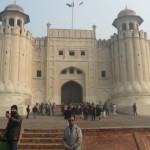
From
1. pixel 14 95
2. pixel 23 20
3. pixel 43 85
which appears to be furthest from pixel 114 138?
pixel 23 20

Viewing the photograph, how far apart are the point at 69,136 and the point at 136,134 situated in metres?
4.55

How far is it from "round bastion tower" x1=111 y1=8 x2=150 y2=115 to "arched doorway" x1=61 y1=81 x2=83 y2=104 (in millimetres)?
3854

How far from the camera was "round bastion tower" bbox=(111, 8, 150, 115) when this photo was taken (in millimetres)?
28859

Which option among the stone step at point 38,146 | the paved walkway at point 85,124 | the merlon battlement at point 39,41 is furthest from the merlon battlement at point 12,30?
the stone step at point 38,146

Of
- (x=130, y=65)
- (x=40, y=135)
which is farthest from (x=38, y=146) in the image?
(x=130, y=65)

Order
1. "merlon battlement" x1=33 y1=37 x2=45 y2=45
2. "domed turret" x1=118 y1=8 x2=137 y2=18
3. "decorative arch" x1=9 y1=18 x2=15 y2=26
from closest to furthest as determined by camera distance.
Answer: "decorative arch" x1=9 y1=18 x2=15 y2=26 < "merlon battlement" x1=33 y1=37 x2=45 y2=45 < "domed turret" x1=118 y1=8 x2=137 y2=18

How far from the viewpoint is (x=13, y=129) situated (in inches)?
250

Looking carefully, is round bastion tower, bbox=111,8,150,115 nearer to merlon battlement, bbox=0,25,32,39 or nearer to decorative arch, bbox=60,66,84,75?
decorative arch, bbox=60,66,84,75

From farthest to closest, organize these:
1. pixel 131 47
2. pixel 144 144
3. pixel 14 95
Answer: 1. pixel 131 47
2. pixel 14 95
3. pixel 144 144

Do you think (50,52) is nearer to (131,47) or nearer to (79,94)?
(79,94)

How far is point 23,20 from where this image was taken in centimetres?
3234

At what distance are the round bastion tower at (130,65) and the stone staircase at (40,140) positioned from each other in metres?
17.5

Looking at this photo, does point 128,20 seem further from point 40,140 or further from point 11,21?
point 40,140

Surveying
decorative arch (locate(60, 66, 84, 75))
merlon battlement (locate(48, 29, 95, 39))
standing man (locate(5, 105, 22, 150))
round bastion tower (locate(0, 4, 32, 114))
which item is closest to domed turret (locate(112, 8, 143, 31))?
merlon battlement (locate(48, 29, 95, 39))
